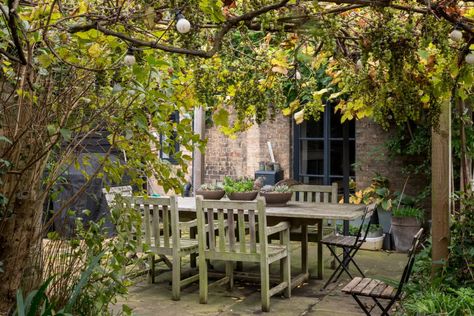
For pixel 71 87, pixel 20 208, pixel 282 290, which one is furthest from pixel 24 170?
pixel 282 290

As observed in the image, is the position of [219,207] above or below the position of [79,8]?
below

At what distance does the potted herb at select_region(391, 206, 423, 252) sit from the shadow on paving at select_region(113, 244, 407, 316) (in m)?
1.29

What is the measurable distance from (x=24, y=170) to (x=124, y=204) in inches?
44.2

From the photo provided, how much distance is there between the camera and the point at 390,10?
130 inches

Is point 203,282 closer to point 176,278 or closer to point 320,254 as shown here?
point 176,278

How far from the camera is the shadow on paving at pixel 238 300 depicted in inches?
223

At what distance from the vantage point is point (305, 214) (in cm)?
620

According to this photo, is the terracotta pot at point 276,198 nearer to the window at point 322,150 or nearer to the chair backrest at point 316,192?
the chair backrest at point 316,192

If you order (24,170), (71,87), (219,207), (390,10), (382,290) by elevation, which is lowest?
(382,290)

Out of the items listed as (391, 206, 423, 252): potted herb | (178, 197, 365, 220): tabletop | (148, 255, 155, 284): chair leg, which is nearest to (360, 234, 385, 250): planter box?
(391, 206, 423, 252): potted herb

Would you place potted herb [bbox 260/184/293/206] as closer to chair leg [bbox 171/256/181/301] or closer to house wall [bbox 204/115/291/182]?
chair leg [bbox 171/256/181/301]

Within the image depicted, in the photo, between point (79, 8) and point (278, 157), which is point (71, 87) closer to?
point (79, 8)

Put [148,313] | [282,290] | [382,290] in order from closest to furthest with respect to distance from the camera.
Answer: [382,290], [148,313], [282,290]

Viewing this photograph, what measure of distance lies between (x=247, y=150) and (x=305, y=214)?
488 centimetres
